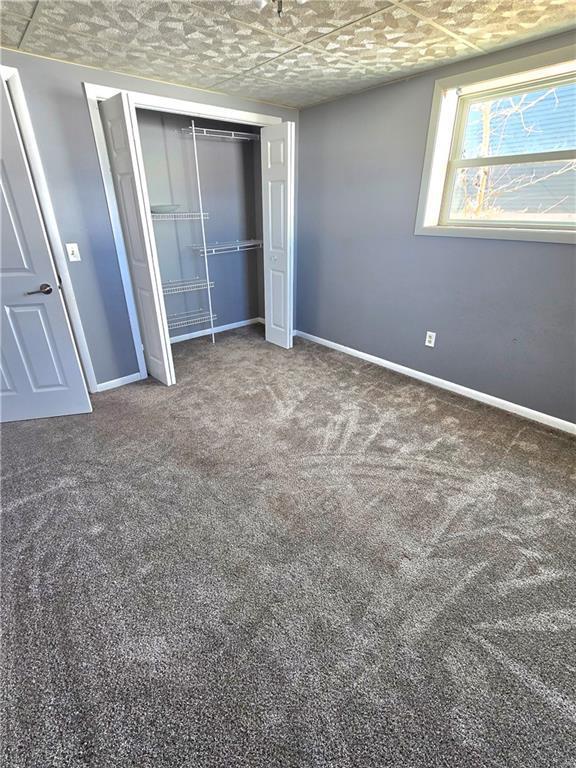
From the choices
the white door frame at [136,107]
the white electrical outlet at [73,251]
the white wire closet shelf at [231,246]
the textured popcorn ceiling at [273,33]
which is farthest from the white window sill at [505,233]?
the white electrical outlet at [73,251]

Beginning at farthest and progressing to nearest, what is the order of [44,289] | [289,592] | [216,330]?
[216,330] → [44,289] → [289,592]

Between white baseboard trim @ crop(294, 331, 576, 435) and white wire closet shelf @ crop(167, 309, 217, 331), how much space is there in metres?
1.39

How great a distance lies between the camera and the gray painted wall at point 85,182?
243cm

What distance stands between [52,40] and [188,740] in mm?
3354

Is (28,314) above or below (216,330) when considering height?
above

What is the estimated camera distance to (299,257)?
13.6 ft

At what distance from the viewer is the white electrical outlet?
277 cm

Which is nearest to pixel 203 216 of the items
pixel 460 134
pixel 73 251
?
pixel 73 251

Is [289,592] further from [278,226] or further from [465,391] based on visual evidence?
[278,226]

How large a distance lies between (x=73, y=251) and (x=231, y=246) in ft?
6.30

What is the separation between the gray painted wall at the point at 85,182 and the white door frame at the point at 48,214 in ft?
0.15

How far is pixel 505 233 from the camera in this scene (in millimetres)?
2541

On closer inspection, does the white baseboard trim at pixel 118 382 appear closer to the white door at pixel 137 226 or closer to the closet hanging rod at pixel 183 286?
the white door at pixel 137 226

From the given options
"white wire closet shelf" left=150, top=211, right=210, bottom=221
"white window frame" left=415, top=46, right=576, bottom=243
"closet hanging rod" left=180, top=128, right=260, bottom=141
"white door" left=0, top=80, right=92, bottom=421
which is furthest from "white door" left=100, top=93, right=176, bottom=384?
"white window frame" left=415, top=46, right=576, bottom=243
